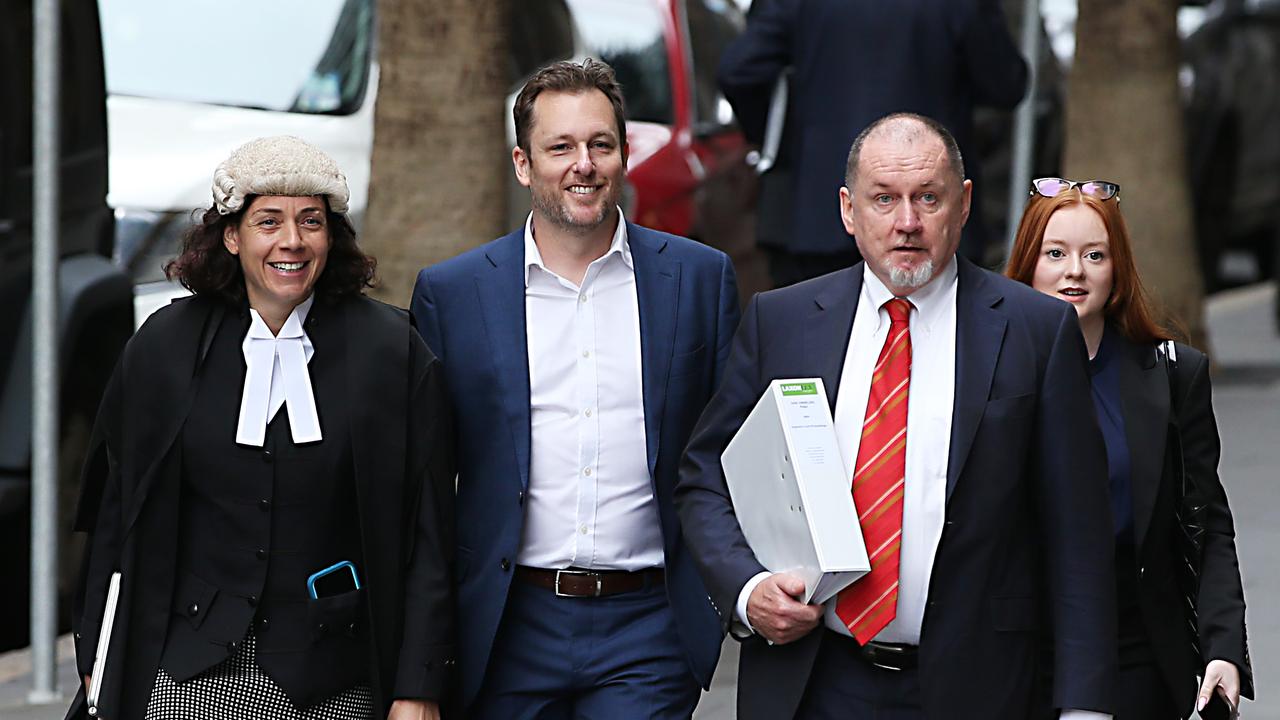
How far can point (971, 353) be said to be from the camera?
3932 millimetres

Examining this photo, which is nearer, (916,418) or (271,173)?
(916,418)

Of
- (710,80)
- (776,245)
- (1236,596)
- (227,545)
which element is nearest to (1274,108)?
(710,80)

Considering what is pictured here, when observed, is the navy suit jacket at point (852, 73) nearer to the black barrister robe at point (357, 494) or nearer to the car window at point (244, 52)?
the car window at point (244, 52)

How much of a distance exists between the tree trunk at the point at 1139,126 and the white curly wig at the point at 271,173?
7.61m

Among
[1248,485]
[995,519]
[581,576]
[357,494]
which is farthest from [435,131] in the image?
[1248,485]

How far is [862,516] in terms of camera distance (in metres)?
3.84

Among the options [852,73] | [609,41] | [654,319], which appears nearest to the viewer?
[654,319]

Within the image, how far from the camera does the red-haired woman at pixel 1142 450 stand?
4316 millimetres

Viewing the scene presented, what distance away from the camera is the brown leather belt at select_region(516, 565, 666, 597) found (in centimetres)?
438

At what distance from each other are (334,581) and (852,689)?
40.0 inches

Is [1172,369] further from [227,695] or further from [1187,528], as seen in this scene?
[227,695]

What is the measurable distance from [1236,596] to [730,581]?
1210 mm

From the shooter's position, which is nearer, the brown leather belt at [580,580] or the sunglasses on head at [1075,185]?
the brown leather belt at [580,580]

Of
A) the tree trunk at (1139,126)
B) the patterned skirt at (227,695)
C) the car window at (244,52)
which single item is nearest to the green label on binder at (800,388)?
the patterned skirt at (227,695)
